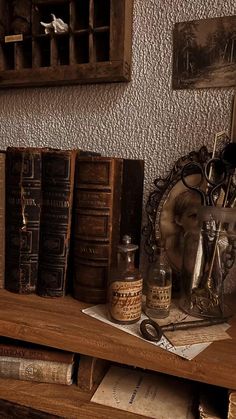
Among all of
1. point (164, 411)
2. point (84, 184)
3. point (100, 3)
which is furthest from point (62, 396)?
point (100, 3)

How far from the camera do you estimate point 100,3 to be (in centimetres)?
67

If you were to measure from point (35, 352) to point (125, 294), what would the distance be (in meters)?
0.18

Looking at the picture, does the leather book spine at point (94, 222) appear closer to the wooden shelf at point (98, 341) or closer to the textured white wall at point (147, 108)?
the wooden shelf at point (98, 341)

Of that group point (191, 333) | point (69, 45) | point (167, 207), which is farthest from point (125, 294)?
point (69, 45)

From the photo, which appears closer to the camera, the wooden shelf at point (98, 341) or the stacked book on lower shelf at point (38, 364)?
the wooden shelf at point (98, 341)

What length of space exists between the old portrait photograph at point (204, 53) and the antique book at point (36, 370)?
1.83 feet

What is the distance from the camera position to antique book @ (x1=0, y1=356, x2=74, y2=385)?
1.72ft

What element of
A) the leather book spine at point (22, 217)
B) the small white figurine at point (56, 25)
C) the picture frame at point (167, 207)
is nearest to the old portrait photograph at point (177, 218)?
the picture frame at point (167, 207)

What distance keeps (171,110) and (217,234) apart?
288 millimetres

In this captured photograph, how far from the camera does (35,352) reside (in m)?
0.54

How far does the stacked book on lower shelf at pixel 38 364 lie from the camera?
525mm

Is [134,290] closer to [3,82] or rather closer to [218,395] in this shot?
[218,395]

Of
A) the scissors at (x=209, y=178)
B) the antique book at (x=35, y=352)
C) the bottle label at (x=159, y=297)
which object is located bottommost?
the antique book at (x=35, y=352)

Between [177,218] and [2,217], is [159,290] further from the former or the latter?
[2,217]
